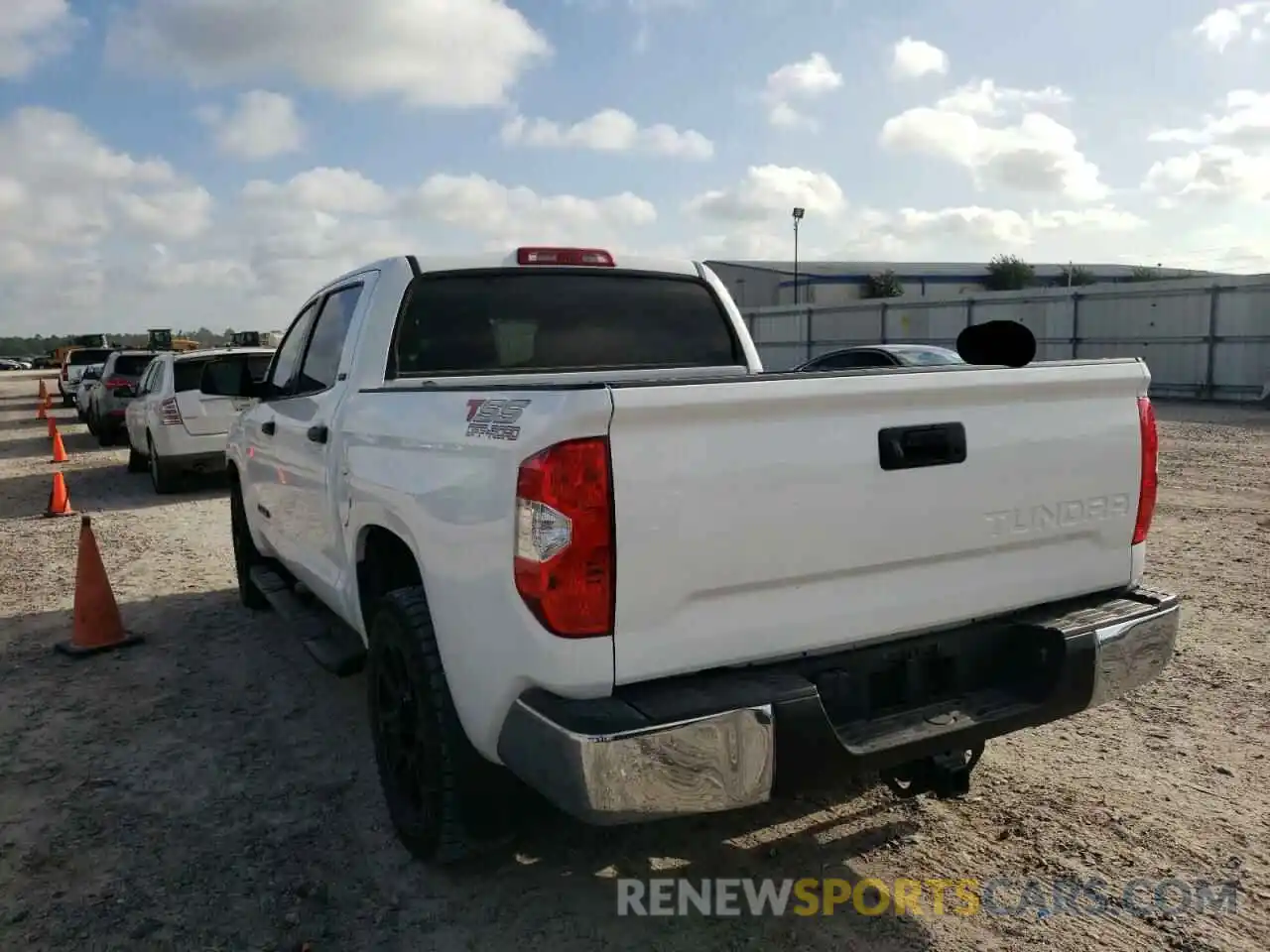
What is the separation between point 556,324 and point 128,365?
16.1 m

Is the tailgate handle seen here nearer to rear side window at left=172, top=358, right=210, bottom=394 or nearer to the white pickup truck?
the white pickup truck

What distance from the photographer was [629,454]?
2.28 m

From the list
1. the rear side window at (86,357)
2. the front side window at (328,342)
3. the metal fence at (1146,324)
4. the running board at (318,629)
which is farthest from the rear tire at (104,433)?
the metal fence at (1146,324)

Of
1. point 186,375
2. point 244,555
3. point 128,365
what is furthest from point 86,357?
point 244,555

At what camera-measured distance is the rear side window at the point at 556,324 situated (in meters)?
A: 4.05

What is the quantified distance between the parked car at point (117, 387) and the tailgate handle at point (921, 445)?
1688 centimetres

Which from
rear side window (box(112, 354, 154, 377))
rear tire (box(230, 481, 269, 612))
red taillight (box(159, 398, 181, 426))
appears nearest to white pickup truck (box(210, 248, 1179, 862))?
rear tire (box(230, 481, 269, 612))

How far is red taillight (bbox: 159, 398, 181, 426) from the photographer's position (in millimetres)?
11398

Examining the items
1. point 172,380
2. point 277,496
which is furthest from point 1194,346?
point 277,496

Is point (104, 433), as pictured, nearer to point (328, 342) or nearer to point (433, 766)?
point (328, 342)

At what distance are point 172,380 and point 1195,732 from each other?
1113 cm

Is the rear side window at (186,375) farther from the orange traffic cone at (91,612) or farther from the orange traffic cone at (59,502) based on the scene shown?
the orange traffic cone at (91,612)

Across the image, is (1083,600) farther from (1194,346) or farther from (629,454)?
(1194,346)

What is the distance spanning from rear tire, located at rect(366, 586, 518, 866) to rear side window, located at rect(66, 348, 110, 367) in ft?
96.1
